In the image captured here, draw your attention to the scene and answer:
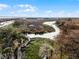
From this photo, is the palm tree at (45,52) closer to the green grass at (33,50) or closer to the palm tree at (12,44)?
the green grass at (33,50)

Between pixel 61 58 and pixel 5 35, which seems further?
pixel 5 35

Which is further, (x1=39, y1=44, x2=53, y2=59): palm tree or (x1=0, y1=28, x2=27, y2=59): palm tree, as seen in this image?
(x1=0, y1=28, x2=27, y2=59): palm tree

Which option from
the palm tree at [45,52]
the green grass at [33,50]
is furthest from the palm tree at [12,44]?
the palm tree at [45,52]

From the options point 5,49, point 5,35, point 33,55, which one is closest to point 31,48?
point 33,55

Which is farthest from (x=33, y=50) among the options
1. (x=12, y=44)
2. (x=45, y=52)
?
(x=12, y=44)

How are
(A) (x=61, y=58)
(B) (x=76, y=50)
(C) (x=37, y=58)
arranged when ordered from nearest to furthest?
(C) (x=37, y=58) → (A) (x=61, y=58) → (B) (x=76, y=50)

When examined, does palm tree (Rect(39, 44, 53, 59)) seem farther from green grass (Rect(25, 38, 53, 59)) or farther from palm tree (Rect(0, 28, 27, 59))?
palm tree (Rect(0, 28, 27, 59))

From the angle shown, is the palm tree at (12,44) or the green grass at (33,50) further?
the palm tree at (12,44)

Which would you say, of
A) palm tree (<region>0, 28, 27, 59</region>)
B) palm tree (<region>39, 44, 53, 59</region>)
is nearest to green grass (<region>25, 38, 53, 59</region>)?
palm tree (<region>39, 44, 53, 59</region>)

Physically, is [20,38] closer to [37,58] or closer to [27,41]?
[27,41]

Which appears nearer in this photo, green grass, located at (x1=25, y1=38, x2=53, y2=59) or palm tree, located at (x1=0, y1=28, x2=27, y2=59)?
green grass, located at (x1=25, y1=38, x2=53, y2=59)

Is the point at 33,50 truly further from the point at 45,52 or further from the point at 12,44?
the point at 12,44
